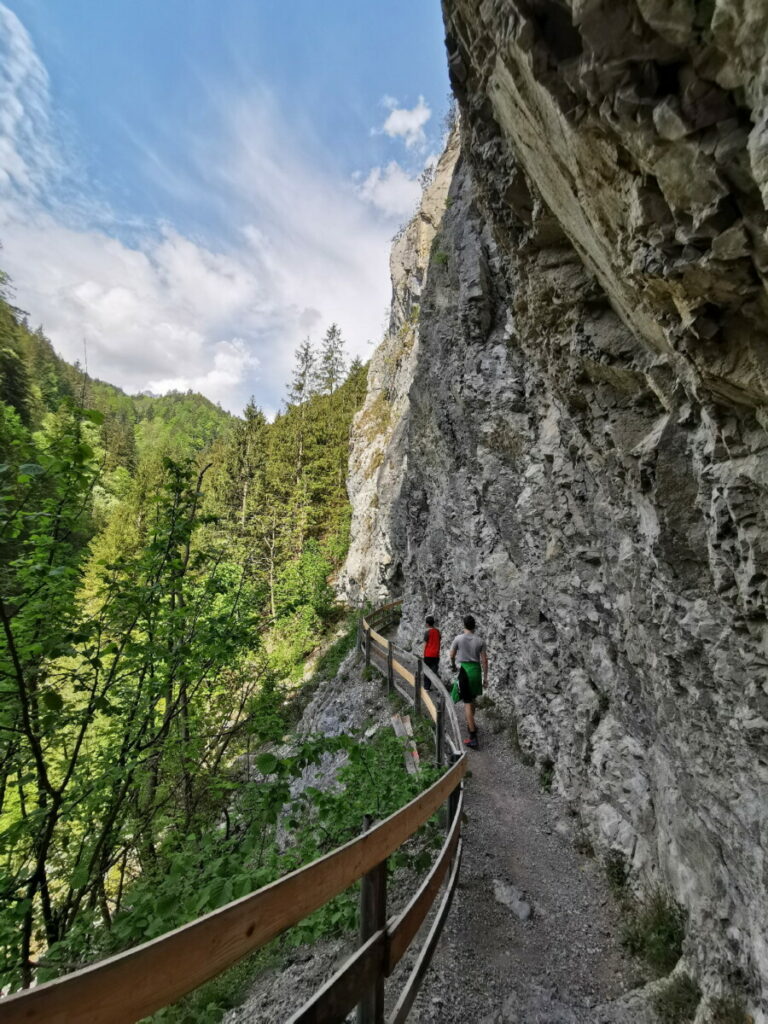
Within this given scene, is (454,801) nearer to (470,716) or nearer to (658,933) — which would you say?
(658,933)

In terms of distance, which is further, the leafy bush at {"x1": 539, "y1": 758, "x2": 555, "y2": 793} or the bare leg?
the bare leg

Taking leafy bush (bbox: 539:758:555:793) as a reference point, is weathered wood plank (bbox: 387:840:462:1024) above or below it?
above

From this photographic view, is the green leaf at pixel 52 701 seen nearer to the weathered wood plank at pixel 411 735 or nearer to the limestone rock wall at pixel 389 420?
the weathered wood plank at pixel 411 735

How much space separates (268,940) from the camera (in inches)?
69.4

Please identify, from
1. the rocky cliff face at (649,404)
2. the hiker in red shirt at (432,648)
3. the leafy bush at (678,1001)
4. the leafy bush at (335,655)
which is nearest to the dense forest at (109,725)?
the leafy bush at (678,1001)

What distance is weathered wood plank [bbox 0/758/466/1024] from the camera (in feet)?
3.67

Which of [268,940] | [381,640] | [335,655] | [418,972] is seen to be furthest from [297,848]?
[335,655]

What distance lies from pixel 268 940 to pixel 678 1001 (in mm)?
3805

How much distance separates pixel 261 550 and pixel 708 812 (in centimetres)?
2574

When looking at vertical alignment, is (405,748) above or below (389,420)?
below

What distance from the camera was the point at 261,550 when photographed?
27844 millimetres

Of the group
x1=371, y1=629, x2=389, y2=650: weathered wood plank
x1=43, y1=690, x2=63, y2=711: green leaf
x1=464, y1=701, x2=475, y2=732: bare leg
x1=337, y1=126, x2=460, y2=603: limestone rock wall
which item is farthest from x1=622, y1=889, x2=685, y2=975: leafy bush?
x1=337, y1=126, x2=460, y2=603: limestone rock wall

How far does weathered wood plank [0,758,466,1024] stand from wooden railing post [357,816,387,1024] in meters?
0.44

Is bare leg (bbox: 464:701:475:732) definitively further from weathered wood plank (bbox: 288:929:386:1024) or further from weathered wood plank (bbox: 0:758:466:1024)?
weathered wood plank (bbox: 0:758:466:1024)
